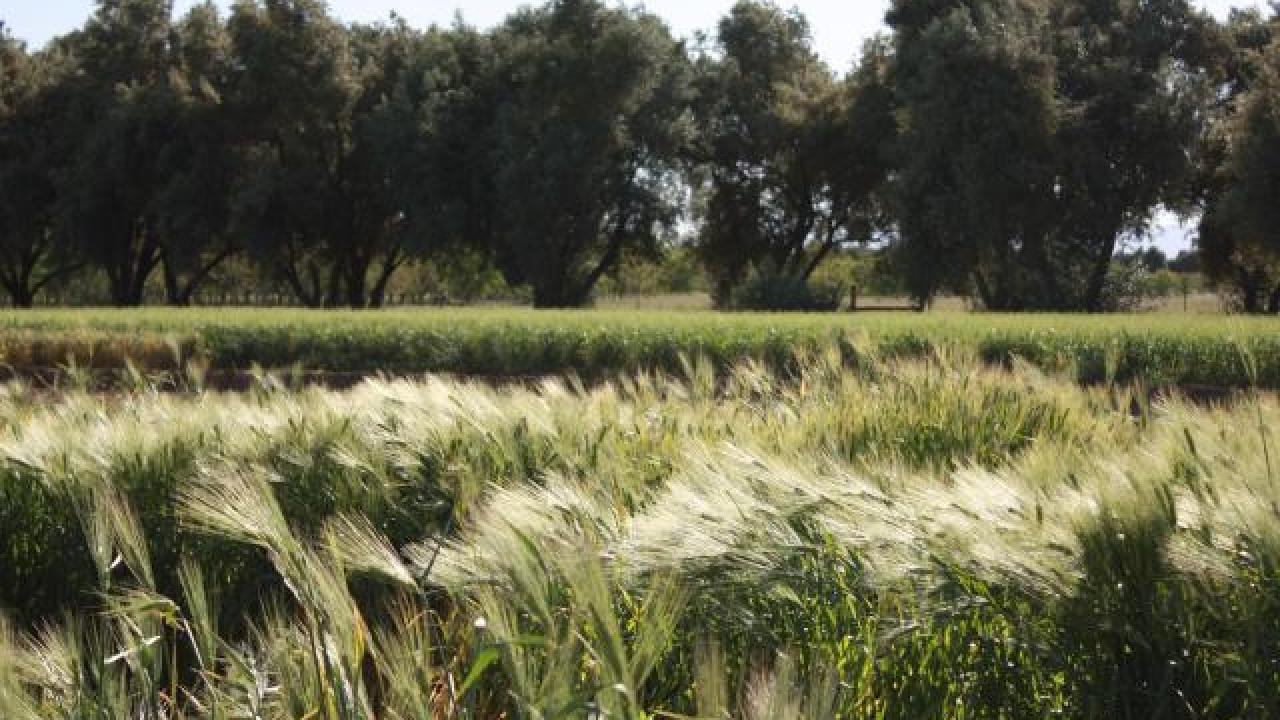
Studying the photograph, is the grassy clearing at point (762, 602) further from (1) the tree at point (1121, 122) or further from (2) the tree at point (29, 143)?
(2) the tree at point (29, 143)

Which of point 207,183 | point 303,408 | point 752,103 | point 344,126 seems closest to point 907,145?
point 752,103

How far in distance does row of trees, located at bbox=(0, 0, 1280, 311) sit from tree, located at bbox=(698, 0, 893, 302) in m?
0.12

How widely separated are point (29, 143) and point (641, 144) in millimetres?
24816

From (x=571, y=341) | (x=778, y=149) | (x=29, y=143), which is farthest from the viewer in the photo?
(x=29, y=143)

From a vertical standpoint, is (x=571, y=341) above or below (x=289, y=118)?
below

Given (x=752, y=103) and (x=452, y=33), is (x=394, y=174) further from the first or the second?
(x=752, y=103)

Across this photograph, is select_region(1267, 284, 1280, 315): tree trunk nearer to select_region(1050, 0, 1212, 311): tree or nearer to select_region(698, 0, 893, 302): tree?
select_region(1050, 0, 1212, 311): tree

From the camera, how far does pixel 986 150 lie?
32.5m

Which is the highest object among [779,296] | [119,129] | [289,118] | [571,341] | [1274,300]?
[289,118]

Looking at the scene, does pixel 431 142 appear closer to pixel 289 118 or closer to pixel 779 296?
pixel 289 118

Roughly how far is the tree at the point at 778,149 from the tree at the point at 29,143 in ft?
83.7

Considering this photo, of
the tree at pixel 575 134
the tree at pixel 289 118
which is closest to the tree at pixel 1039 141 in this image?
the tree at pixel 575 134

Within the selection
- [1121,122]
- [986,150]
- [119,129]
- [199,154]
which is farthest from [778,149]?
[119,129]

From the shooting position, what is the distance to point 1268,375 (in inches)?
513
